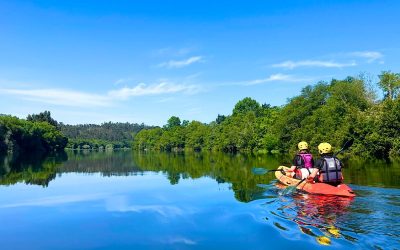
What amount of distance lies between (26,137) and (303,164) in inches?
3502

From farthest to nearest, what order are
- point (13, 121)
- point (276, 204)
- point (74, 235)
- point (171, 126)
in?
point (171, 126) → point (13, 121) → point (276, 204) → point (74, 235)

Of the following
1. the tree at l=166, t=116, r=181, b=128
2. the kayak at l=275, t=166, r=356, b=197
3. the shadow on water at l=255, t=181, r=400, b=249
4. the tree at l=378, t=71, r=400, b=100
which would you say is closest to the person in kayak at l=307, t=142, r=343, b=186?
the kayak at l=275, t=166, r=356, b=197

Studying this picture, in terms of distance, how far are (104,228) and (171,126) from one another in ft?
514

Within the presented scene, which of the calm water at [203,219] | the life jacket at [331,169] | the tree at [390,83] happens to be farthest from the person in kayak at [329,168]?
the tree at [390,83]

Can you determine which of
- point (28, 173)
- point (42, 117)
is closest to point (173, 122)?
point (42, 117)

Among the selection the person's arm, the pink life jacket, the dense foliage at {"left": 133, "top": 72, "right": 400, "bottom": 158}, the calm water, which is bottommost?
the calm water

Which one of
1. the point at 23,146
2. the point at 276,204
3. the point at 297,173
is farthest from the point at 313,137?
the point at 23,146

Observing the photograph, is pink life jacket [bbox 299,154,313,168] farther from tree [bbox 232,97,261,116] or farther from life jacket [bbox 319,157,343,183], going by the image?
tree [bbox 232,97,261,116]

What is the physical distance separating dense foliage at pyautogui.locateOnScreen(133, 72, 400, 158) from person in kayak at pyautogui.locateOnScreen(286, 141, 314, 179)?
84.7ft

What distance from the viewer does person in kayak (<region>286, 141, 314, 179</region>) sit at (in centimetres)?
1557

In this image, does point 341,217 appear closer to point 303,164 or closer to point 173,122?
point 303,164

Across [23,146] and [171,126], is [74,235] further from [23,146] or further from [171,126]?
[171,126]

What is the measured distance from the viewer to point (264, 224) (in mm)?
9930

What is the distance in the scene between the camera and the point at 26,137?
304 feet
